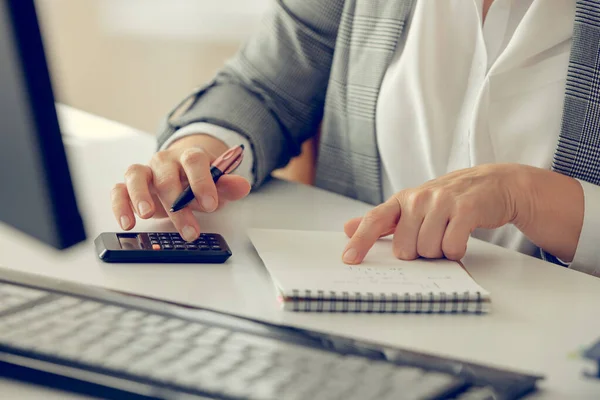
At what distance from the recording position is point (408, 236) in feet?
2.50

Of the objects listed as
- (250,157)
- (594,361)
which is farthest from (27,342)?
(250,157)

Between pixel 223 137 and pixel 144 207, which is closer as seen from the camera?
pixel 144 207

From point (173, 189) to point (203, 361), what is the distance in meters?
0.38

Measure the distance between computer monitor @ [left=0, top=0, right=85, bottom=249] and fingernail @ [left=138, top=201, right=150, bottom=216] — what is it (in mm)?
403

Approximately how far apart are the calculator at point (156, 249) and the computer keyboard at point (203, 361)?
0.54 feet

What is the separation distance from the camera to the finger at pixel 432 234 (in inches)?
29.8

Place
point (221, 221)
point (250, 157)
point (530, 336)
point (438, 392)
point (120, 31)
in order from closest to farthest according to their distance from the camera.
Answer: point (438, 392) → point (530, 336) → point (221, 221) → point (250, 157) → point (120, 31)

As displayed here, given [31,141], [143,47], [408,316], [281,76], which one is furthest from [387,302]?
[143,47]

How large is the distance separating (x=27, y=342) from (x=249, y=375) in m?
0.17

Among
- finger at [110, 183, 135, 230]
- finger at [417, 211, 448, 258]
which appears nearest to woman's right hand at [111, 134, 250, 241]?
finger at [110, 183, 135, 230]

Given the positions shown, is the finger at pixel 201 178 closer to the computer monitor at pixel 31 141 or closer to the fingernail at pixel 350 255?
the fingernail at pixel 350 255

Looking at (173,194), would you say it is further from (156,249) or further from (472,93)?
(472,93)

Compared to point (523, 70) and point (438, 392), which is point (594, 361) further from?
point (523, 70)

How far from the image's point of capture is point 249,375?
→ 1.58ft
